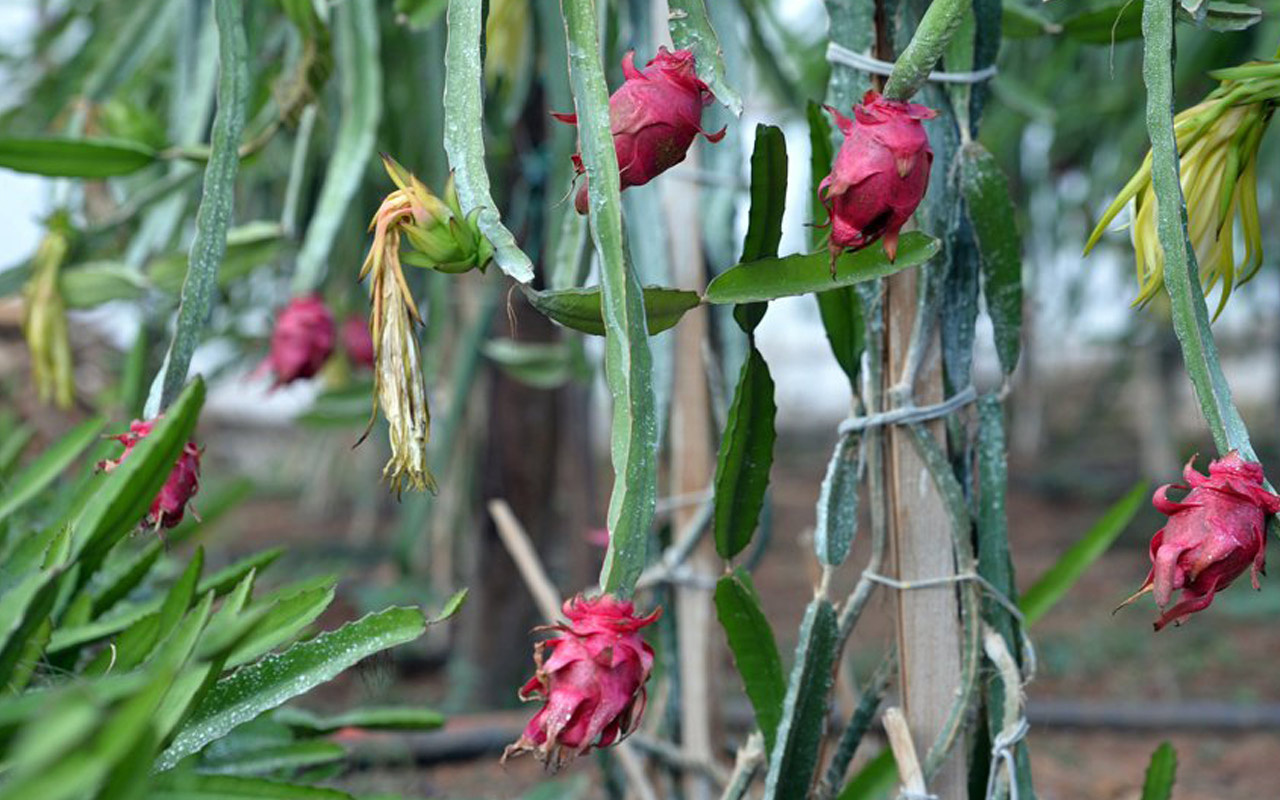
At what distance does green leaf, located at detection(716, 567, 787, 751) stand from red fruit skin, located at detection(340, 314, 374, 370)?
919 mm

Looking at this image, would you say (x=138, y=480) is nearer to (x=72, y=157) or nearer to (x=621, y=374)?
(x=621, y=374)

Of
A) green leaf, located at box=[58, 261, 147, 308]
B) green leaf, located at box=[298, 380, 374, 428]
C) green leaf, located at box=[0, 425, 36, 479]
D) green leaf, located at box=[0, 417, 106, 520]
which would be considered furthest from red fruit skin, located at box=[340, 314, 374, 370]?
green leaf, located at box=[0, 417, 106, 520]

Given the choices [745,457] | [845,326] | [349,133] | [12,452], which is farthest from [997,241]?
[12,452]

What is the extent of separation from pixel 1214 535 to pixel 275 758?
64cm

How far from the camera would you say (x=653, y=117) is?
0.59m

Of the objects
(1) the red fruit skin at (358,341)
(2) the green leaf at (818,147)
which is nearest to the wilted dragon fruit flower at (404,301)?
(2) the green leaf at (818,147)

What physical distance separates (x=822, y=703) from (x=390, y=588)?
1921 millimetres

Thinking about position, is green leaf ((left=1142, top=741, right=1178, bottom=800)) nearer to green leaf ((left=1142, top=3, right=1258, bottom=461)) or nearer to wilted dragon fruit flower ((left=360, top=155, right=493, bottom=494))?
green leaf ((left=1142, top=3, right=1258, bottom=461))

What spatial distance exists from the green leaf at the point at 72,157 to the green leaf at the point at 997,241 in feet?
2.28

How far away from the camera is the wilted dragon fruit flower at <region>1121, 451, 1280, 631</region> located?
551 millimetres

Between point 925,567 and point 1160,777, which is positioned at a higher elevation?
point 925,567

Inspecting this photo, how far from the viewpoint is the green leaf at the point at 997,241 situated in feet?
2.50

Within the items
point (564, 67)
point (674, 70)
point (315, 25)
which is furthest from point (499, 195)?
point (674, 70)

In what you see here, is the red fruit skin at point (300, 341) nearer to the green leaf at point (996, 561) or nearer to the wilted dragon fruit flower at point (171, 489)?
the wilted dragon fruit flower at point (171, 489)
